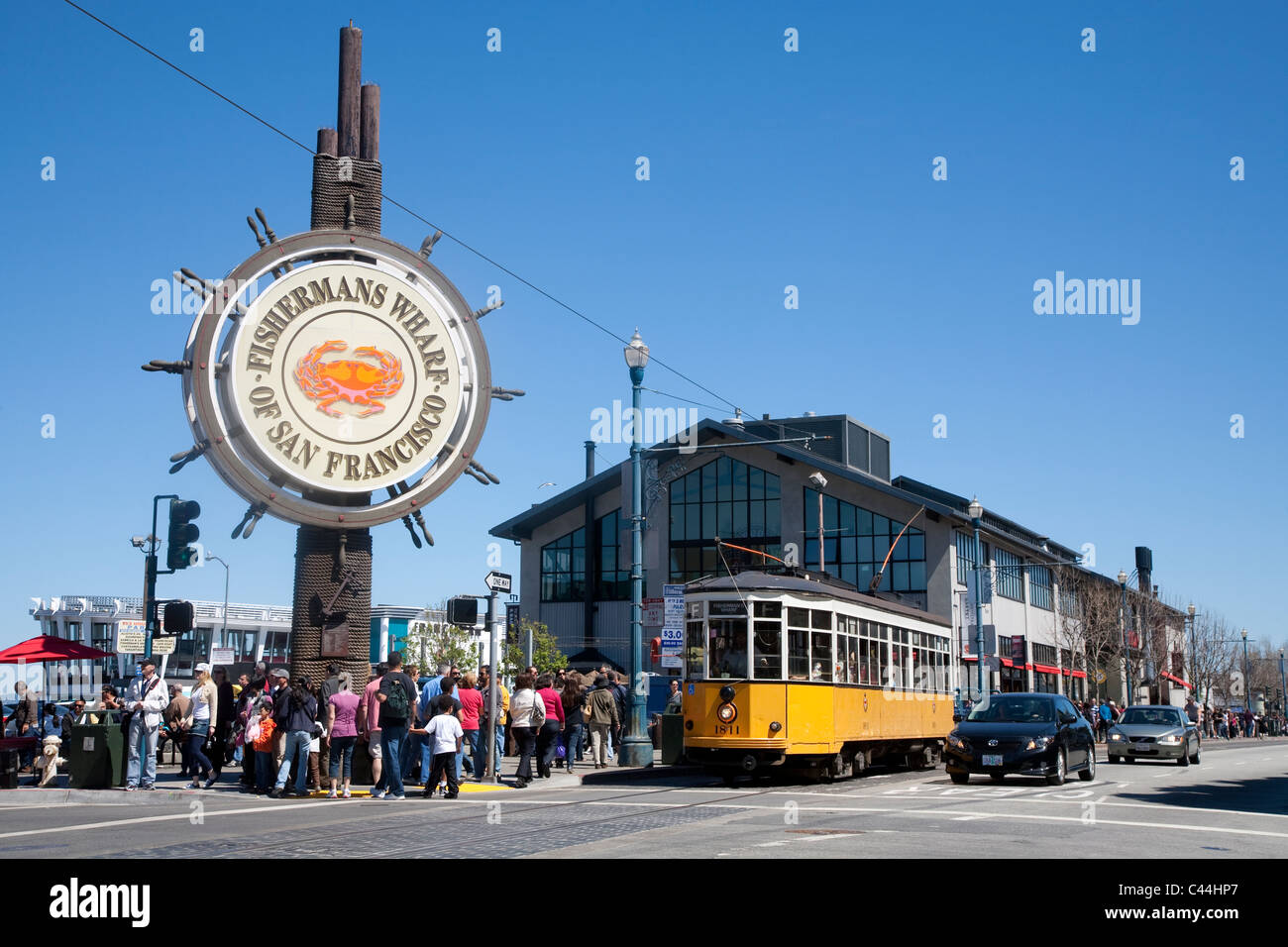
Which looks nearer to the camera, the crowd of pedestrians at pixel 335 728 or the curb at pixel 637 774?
the crowd of pedestrians at pixel 335 728

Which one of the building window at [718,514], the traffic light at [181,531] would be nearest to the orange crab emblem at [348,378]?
the traffic light at [181,531]

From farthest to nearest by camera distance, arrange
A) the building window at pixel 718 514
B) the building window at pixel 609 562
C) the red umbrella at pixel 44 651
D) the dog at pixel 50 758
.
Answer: the building window at pixel 609 562
the building window at pixel 718 514
the red umbrella at pixel 44 651
the dog at pixel 50 758

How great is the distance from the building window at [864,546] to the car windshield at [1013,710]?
97.3 feet

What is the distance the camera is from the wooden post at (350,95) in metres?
21.9

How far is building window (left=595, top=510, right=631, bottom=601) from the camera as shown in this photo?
181 feet

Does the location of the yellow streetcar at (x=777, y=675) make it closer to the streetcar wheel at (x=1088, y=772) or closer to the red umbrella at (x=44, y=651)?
the streetcar wheel at (x=1088, y=772)

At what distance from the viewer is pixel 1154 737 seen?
1208 inches

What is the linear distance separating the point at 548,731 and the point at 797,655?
13.7 feet

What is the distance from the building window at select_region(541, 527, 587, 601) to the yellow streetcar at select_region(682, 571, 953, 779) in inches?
1331

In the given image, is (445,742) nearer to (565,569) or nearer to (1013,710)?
(1013,710)

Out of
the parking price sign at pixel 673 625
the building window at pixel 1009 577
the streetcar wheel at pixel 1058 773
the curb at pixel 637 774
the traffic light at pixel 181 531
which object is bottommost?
the curb at pixel 637 774

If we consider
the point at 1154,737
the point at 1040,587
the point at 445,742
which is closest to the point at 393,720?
the point at 445,742
